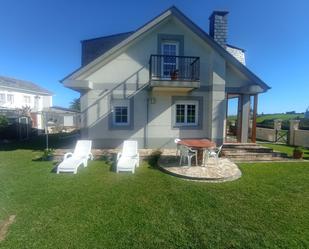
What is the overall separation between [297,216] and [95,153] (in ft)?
28.0

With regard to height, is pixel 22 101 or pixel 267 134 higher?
pixel 22 101

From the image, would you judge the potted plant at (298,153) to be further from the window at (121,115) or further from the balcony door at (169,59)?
the window at (121,115)

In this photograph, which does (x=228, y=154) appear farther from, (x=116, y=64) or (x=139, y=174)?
(x=116, y=64)

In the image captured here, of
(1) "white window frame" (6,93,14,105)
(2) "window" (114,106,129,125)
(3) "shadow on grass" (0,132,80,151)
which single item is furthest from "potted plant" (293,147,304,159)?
(1) "white window frame" (6,93,14,105)

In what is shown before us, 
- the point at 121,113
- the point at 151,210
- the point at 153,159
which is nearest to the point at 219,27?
the point at 121,113

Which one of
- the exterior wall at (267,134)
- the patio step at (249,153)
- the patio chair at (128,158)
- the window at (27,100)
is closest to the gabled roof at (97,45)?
the patio chair at (128,158)

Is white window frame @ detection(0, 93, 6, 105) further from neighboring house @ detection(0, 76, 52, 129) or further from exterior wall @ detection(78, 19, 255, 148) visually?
exterior wall @ detection(78, 19, 255, 148)

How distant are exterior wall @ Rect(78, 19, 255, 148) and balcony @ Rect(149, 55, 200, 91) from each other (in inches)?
15.5

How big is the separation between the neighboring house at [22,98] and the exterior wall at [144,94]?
16596 millimetres

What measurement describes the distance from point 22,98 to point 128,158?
30219 mm

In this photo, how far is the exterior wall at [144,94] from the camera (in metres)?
10.7

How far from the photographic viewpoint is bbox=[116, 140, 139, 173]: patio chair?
787 cm

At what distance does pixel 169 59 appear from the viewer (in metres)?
11.0

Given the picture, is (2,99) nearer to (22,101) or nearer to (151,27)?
(22,101)
